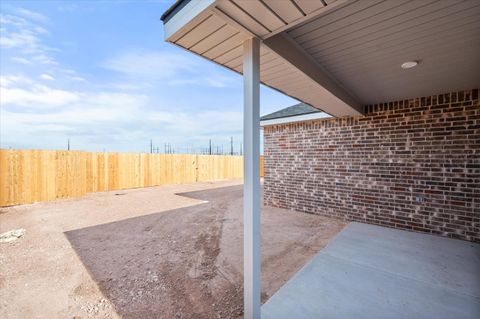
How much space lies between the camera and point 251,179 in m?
1.57

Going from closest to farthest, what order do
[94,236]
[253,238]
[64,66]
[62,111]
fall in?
[253,238]
[94,236]
[64,66]
[62,111]

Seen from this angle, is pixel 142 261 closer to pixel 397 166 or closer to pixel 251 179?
pixel 251 179

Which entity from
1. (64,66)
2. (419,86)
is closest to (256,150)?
(419,86)

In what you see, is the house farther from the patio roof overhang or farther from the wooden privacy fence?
the wooden privacy fence

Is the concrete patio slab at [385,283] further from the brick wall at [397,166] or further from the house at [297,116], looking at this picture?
the house at [297,116]

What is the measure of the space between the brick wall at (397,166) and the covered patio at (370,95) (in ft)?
0.08

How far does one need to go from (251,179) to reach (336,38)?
1.60 metres

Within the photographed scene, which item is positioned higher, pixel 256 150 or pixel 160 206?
pixel 256 150

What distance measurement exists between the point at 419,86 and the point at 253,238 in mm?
3668

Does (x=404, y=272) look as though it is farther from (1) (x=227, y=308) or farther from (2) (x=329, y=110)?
(2) (x=329, y=110)

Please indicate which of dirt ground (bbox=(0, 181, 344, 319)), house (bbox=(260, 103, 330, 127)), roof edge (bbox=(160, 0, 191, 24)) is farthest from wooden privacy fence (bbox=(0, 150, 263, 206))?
roof edge (bbox=(160, 0, 191, 24))

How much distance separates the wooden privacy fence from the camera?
6.70m

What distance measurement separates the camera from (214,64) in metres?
2.17

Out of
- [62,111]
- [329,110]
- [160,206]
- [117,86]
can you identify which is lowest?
[160,206]
